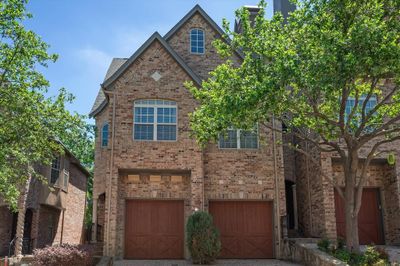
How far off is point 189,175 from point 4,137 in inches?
297

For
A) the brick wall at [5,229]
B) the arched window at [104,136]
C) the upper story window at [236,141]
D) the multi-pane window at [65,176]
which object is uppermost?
the arched window at [104,136]

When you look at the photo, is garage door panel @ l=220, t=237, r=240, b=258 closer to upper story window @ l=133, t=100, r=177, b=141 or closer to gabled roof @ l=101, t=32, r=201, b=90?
upper story window @ l=133, t=100, r=177, b=141

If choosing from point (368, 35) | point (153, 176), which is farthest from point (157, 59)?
point (368, 35)

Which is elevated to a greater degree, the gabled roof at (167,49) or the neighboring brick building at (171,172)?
the gabled roof at (167,49)

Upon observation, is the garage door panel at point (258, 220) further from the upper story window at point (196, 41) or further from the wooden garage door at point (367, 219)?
the upper story window at point (196, 41)

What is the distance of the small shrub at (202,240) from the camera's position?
1608 cm

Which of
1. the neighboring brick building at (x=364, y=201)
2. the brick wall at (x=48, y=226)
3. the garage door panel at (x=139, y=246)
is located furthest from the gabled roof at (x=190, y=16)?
the brick wall at (x=48, y=226)

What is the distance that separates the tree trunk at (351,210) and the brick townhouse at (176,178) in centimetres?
396

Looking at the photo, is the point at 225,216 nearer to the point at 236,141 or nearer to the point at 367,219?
the point at 236,141

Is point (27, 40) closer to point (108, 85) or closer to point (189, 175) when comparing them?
point (108, 85)

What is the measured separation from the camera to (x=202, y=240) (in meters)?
16.1

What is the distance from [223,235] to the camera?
18.7 m

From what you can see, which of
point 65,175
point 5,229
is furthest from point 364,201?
point 5,229

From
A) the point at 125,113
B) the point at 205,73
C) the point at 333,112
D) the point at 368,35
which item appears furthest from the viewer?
the point at 205,73
